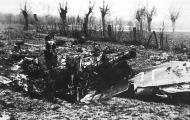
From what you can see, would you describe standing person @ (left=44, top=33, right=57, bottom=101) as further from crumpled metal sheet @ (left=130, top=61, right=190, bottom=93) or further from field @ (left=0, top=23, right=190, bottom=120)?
crumpled metal sheet @ (left=130, top=61, right=190, bottom=93)

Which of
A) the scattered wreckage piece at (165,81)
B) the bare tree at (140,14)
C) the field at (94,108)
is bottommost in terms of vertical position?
the field at (94,108)

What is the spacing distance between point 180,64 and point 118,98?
2360 millimetres

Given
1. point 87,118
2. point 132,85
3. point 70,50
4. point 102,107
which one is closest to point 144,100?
point 132,85

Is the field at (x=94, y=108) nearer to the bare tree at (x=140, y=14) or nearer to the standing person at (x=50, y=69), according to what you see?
the standing person at (x=50, y=69)

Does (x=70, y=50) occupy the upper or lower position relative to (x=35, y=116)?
upper

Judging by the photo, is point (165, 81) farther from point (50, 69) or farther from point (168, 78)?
point (50, 69)

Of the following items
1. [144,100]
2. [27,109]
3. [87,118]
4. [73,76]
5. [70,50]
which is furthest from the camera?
[70,50]

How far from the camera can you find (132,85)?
8891 millimetres

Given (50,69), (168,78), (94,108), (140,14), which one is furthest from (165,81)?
(140,14)

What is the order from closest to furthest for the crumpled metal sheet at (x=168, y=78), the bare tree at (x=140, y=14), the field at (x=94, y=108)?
the field at (x=94, y=108)
the crumpled metal sheet at (x=168, y=78)
the bare tree at (x=140, y=14)

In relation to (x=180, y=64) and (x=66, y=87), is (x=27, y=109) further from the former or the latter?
(x=180, y=64)

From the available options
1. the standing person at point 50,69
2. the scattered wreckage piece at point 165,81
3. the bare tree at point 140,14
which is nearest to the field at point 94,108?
the scattered wreckage piece at point 165,81

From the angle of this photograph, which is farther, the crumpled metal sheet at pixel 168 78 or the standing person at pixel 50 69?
the standing person at pixel 50 69

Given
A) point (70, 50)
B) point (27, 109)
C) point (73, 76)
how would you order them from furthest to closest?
point (70, 50) → point (73, 76) → point (27, 109)
